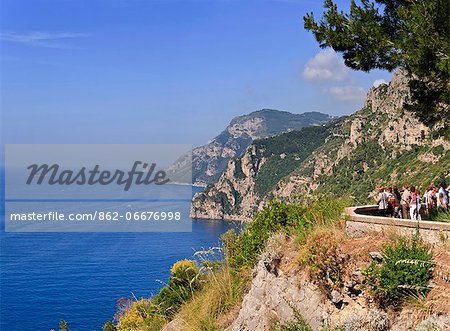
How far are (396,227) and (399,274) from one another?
1.35 meters

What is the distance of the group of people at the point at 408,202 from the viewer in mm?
11419

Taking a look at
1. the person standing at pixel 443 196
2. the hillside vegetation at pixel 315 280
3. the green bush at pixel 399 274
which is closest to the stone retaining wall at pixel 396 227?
the hillside vegetation at pixel 315 280

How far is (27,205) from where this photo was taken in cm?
17100

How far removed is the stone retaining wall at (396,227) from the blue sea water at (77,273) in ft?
167

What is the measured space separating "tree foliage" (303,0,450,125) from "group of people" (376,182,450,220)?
1733 millimetres

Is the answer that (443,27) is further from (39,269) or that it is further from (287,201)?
(39,269)

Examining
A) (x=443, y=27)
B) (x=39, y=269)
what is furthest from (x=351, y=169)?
(x=443, y=27)

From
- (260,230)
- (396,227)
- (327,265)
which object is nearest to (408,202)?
(260,230)

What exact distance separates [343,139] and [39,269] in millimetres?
100645

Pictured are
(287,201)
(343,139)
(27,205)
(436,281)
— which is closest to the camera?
(436,281)

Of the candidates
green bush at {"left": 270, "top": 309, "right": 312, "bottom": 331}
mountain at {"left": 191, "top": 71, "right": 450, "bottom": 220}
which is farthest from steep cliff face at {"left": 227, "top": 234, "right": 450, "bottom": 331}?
mountain at {"left": 191, "top": 71, "right": 450, "bottom": 220}

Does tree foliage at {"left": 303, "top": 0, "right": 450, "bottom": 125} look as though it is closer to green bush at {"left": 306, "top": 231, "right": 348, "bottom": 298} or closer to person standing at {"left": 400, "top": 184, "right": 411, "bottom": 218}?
person standing at {"left": 400, "top": 184, "right": 411, "bottom": 218}

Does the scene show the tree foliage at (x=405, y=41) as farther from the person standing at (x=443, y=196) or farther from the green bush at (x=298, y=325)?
the green bush at (x=298, y=325)

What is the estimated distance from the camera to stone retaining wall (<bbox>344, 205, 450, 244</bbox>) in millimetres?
7844
